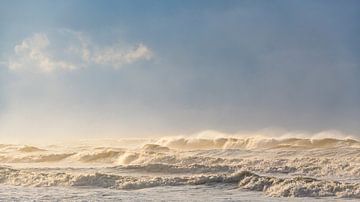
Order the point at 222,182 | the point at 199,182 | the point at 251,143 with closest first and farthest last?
the point at 222,182
the point at 199,182
the point at 251,143

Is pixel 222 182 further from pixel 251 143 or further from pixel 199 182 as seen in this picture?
pixel 251 143

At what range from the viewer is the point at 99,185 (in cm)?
1825

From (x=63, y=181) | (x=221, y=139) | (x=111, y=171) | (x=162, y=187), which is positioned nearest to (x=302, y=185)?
(x=162, y=187)

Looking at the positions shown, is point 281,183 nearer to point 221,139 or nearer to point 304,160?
point 304,160

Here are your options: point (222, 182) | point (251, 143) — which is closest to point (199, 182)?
point (222, 182)

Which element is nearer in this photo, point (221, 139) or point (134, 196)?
point (134, 196)

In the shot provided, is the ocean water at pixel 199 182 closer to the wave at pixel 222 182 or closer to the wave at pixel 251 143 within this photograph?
the wave at pixel 222 182

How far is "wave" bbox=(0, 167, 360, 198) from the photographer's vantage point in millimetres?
15680

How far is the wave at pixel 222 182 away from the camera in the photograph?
15680 mm

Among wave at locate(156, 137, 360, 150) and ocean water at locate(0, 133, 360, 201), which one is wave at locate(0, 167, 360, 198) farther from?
wave at locate(156, 137, 360, 150)

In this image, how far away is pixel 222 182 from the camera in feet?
58.2

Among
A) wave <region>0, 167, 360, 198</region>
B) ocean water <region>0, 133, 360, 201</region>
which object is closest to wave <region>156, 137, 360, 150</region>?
ocean water <region>0, 133, 360, 201</region>

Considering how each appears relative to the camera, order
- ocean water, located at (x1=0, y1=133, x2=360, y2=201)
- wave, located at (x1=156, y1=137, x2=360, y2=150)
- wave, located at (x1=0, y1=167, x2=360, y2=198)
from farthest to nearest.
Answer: wave, located at (x1=156, y1=137, x2=360, y2=150) → wave, located at (x1=0, y1=167, x2=360, y2=198) → ocean water, located at (x1=0, y1=133, x2=360, y2=201)

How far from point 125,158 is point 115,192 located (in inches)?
677
